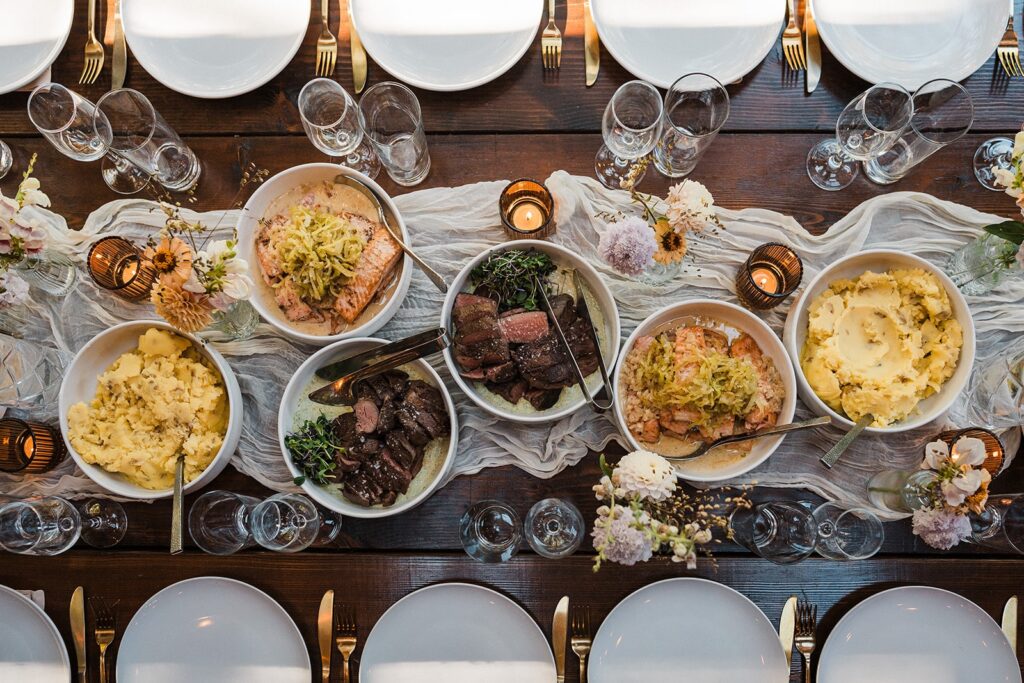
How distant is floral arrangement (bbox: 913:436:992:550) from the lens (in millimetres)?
2023

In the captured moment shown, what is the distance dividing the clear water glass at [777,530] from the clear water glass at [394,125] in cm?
166

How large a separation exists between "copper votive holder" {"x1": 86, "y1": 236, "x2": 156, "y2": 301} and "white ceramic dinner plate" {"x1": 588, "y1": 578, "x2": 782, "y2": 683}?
1964mm

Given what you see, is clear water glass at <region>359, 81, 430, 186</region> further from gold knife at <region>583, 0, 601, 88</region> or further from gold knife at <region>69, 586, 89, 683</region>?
gold knife at <region>69, 586, 89, 683</region>

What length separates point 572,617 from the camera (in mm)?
2387

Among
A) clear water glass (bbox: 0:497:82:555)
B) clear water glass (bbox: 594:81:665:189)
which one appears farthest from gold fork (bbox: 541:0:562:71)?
clear water glass (bbox: 0:497:82:555)

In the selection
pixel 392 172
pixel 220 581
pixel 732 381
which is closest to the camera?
pixel 732 381

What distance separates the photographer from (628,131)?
2.36m

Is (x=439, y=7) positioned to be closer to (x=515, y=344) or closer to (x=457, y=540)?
(x=515, y=344)

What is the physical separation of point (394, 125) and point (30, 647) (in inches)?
85.4

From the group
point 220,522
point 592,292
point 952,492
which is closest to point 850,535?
point 952,492

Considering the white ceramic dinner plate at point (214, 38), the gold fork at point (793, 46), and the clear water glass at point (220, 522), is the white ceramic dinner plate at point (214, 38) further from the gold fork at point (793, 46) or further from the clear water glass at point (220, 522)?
the gold fork at point (793, 46)

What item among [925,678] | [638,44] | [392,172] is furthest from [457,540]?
[638,44]

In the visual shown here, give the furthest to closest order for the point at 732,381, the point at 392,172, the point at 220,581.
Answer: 1. the point at 392,172
2. the point at 220,581
3. the point at 732,381

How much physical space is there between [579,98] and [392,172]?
2.43ft
